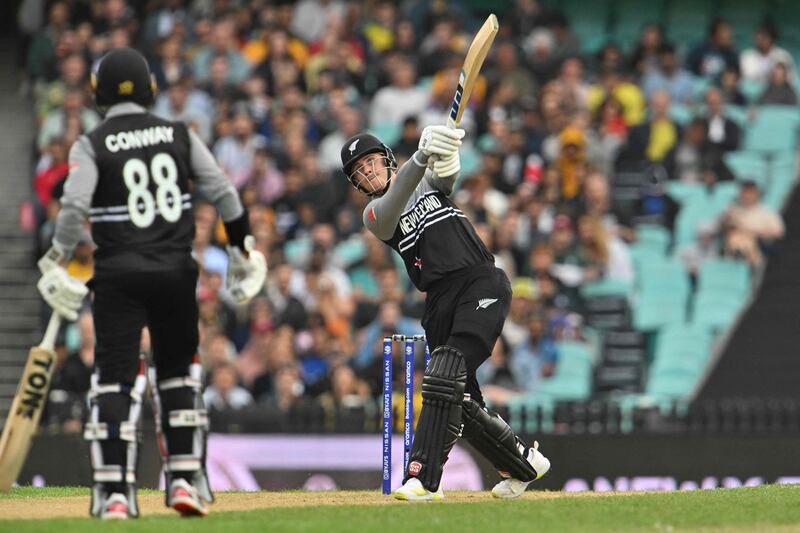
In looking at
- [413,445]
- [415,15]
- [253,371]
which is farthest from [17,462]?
[415,15]

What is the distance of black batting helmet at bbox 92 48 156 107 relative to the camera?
8.31m

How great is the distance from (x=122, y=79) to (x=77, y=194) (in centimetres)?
70

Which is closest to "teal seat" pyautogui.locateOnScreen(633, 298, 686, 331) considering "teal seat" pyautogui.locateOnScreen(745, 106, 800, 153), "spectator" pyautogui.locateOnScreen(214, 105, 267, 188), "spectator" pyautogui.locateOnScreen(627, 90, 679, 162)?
"spectator" pyautogui.locateOnScreen(627, 90, 679, 162)

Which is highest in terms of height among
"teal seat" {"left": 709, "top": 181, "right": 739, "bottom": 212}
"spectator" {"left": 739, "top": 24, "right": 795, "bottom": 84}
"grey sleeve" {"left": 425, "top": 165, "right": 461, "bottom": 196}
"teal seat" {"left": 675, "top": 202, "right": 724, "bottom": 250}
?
"spectator" {"left": 739, "top": 24, "right": 795, "bottom": 84}

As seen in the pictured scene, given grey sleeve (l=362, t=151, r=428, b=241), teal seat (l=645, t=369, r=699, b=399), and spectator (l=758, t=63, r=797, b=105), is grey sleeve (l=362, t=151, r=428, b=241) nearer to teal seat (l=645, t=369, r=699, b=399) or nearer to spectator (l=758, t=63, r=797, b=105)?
teal seat (l=645, t=369, r=699, b=399)

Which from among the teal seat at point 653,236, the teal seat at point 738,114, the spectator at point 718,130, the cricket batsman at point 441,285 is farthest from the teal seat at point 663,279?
the cricket batsman at point 441,285

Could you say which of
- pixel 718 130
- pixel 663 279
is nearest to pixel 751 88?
pixel 718 130

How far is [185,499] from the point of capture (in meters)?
8.20

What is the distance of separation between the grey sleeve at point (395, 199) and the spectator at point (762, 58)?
37.7ft

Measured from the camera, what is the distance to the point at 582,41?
21609 millimetres

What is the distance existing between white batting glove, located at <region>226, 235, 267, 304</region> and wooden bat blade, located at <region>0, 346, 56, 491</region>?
1928 millimetres

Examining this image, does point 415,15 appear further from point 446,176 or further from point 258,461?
point 446,176

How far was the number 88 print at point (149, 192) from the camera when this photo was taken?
817 centimetres

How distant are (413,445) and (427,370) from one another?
1.51ft
